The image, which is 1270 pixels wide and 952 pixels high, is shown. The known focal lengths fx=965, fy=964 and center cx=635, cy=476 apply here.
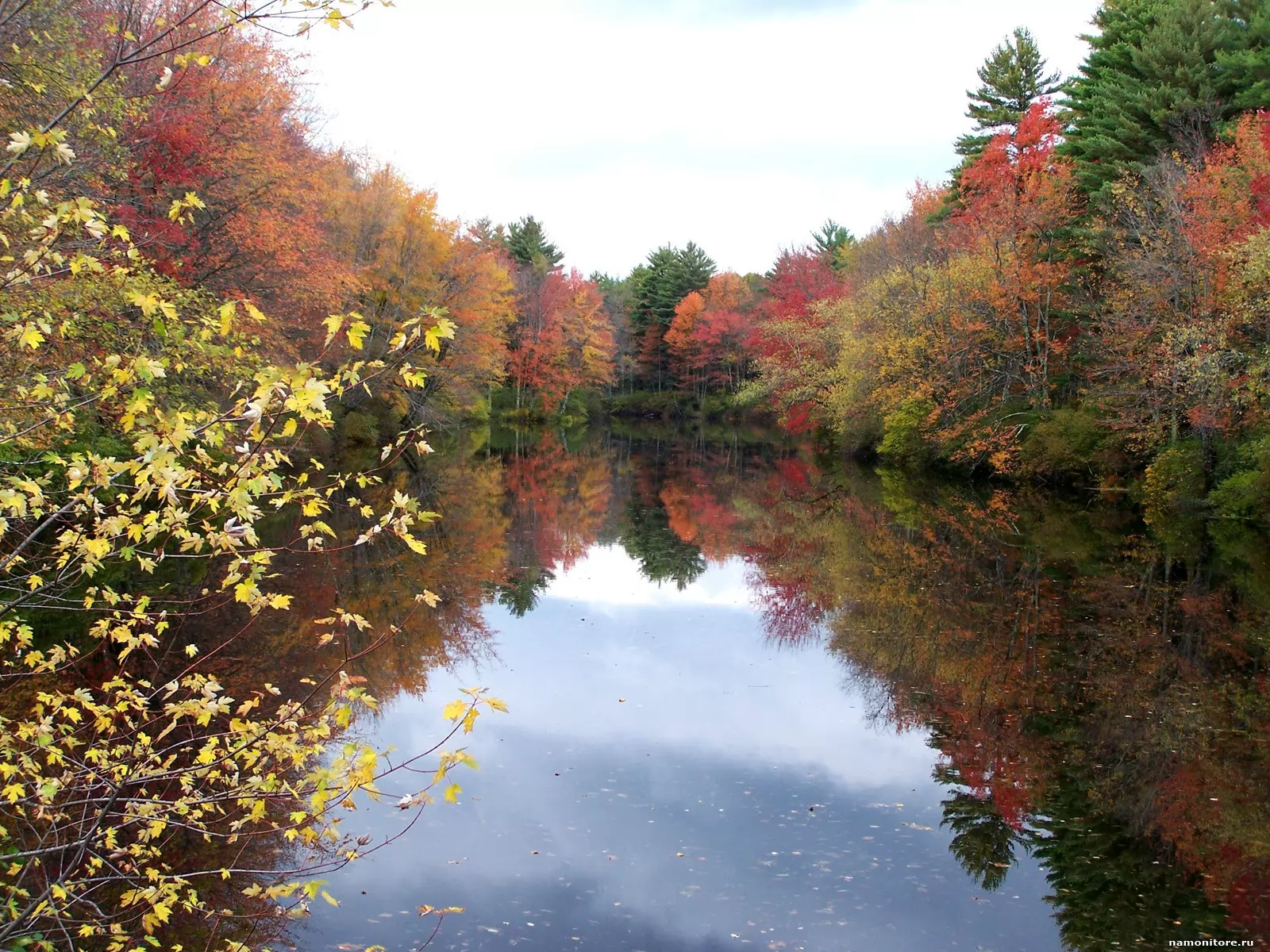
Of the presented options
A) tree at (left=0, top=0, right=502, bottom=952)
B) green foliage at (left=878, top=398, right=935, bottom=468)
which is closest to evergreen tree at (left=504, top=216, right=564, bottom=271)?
green foliage at (left=878, top=398, right=935, bottom=468)

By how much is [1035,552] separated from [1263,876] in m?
13.7

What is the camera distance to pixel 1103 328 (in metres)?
27.2

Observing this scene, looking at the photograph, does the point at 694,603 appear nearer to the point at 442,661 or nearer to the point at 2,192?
the point at 442,661

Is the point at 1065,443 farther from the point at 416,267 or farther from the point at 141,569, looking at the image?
the point at 141,569

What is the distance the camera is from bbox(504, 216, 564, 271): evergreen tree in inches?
3163

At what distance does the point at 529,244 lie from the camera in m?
82.9

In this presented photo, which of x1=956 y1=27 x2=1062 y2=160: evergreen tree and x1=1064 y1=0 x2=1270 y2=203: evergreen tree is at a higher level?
x1=956 y1=27 x2=1062 y2=160: evergreen tree

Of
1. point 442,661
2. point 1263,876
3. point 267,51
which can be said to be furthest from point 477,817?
point 267,51

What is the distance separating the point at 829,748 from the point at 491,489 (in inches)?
879

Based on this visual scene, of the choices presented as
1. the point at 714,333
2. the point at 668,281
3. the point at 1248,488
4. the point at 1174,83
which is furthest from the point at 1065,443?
the point at 668,281

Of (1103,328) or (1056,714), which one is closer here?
(1056,714)

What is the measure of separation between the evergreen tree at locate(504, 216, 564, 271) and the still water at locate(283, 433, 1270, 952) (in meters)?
62.2

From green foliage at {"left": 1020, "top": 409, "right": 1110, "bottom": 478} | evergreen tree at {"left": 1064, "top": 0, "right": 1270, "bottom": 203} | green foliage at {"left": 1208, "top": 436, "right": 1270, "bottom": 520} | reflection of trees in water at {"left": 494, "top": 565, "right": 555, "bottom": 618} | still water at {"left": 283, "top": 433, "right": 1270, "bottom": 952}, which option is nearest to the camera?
still water at {"left": 283, "top": 433, "right": 1270, "bottom": 952}

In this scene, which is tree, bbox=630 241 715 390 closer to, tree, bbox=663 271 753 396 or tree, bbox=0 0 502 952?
tree, bbox=663 271 753 396
